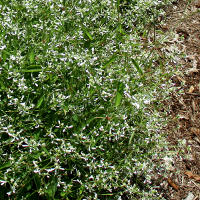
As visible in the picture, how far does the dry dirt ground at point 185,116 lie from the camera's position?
155 inches

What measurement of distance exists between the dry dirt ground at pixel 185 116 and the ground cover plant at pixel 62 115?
549 mm

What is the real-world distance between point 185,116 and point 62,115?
2.17 m

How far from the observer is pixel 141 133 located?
361cm

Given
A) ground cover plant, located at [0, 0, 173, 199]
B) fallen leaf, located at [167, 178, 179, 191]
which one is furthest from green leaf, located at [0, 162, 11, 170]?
fallen leaf, located at [167, 178, 179, 191]

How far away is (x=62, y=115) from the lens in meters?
3.14

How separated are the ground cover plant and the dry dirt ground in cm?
55

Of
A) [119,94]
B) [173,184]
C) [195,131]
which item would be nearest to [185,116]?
[195,131]

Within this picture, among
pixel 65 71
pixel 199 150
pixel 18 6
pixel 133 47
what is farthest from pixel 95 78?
pixel 199 150

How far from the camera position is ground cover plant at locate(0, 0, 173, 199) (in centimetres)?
287

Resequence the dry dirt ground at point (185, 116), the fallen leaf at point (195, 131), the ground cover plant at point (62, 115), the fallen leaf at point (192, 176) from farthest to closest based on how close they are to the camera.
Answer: the fallen leaf at point (195, 131)
the fallen leaf at point (192, 176)
the dry dirt ground at point (185, 116)
the ground cover plant at point (62, 115)

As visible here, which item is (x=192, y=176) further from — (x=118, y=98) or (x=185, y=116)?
(x=118, y=98)

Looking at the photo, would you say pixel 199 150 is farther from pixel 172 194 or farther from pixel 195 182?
pixel 172 194

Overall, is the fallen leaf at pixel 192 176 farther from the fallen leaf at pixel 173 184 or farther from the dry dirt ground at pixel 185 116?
the fallen leaf at pixel 173 184

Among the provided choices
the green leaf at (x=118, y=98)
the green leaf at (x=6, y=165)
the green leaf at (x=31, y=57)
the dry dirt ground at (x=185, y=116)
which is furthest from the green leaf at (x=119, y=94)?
the green leaf at (x=6, y=165)
